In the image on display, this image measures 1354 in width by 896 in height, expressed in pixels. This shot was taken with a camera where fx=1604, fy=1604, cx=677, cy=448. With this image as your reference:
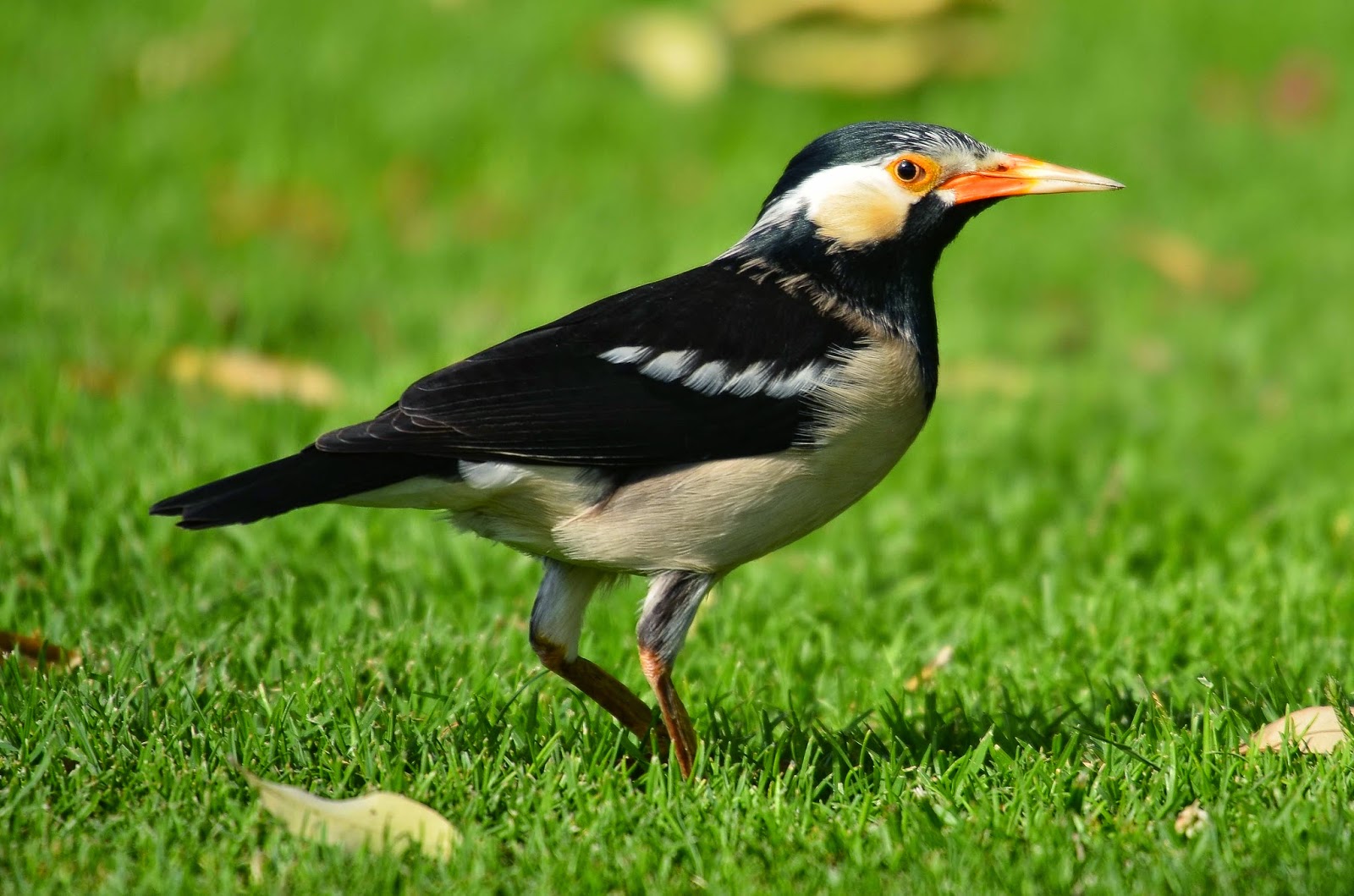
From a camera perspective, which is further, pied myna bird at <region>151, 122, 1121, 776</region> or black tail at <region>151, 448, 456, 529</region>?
pied myna bird at <region>151, 122, 1121, 776</region>

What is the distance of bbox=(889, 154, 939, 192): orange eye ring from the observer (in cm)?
432

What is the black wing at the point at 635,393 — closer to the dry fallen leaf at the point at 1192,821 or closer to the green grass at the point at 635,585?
the green grass at the point at 635,585

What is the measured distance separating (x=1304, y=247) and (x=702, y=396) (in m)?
6.91

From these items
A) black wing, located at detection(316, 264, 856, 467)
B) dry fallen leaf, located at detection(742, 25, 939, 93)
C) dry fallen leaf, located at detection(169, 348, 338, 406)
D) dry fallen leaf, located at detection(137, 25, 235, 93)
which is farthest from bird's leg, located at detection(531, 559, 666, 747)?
dry fallen leaf, located at detection(742, 25, 939, 93)

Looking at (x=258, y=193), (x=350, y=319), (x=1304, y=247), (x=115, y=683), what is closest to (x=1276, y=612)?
(x=115, y=683)

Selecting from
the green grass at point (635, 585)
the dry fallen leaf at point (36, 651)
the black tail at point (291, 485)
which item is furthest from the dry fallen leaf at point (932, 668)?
the dry fallen leaf at point (36, 651)

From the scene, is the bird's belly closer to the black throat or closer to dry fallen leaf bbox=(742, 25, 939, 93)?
the black throat

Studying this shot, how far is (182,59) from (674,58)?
3189mm

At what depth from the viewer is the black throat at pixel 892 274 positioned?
4.31 metres

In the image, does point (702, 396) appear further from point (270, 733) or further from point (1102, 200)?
point (1102, 200)

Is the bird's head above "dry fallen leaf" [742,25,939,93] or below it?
below

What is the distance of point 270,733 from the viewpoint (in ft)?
12.6

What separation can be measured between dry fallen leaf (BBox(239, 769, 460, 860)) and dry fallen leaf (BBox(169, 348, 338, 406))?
3574mm

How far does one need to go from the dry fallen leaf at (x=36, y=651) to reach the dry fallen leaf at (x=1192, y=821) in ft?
9.32
